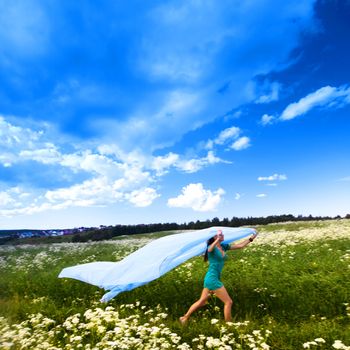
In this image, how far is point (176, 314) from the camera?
11.0 meters

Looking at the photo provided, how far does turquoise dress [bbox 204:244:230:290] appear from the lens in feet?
31.1

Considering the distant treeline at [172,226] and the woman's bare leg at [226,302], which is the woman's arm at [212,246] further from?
the distant treeline at [172,226]

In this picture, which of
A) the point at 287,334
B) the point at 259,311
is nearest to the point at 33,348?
the point at 287,334

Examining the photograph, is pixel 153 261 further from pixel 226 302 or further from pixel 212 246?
pixel 226 302

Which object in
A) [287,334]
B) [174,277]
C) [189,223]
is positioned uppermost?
[189,223]

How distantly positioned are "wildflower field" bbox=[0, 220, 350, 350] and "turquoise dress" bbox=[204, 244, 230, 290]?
82cm

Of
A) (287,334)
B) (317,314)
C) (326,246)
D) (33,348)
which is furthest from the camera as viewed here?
(326,246)

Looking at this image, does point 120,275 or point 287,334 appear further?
point 120,275

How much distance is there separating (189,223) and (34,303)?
40.5 metres

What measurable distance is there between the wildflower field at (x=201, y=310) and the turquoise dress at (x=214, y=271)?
0.82 m

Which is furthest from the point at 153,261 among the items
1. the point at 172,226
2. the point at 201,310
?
the point at 172,226

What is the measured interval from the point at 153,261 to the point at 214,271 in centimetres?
209

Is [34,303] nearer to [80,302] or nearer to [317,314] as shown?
[80,302]

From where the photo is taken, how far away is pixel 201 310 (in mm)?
10734
